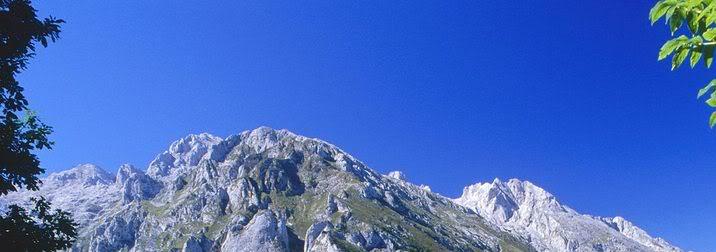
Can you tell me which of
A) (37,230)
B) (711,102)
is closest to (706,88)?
(711,102)

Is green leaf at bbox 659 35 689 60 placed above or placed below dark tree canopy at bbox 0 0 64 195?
below

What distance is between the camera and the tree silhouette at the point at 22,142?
15453mm

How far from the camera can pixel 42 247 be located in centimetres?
1550

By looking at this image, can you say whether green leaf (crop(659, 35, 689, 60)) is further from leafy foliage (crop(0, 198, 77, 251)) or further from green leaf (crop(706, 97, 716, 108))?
leafy foliage (crop(0, 198, 77, 251))

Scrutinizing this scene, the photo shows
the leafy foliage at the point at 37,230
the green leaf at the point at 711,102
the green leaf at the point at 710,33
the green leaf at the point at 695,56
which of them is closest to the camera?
the green leaf at the point at 711,102

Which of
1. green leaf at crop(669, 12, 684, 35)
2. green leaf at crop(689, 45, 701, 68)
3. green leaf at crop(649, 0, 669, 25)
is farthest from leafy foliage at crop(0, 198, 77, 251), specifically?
green leaf at crop(689, 45, 701, 68)

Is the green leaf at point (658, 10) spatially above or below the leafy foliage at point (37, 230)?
below

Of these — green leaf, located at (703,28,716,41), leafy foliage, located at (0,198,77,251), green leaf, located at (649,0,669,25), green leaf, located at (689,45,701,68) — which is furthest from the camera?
leafy foliage, located at (0,198,77,251)

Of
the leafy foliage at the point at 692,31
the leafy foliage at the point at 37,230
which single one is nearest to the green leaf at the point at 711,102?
the leafy foliage at the point at 692,31

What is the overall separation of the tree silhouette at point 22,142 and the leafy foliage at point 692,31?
16565 millimetres

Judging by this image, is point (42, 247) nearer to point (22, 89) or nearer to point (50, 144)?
point (50, 144)

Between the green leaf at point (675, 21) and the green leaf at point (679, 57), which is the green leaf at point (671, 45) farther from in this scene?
the green leaf at point (675, 21)

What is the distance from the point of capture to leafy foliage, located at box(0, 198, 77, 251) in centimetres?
1500

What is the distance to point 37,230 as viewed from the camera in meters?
15.6
